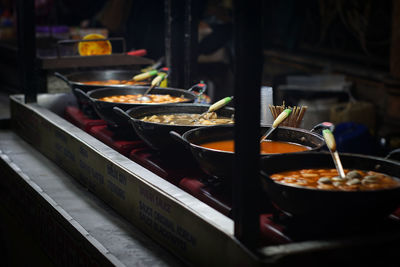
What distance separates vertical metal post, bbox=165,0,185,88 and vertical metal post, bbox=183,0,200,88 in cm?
3

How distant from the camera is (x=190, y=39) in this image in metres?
3.66

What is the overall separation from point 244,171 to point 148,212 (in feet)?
2.40

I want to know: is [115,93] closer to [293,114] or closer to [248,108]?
[293,114]

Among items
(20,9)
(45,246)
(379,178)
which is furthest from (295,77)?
(379,178)

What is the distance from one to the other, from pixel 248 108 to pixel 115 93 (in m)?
1.84

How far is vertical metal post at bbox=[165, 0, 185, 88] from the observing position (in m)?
3.51

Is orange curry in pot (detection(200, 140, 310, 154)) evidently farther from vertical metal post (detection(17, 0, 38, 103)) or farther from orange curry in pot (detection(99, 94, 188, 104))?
vertical metal post (detection(17, 0, 38, 103))

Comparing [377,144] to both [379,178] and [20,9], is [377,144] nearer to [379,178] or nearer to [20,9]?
[20,9]

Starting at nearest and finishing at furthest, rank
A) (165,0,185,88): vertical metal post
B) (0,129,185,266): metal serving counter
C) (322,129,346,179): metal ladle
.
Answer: (322,129,346,179): metal ladle < (0,129,185,266): metal serving counter < (165,0,185,88): vertical metal post

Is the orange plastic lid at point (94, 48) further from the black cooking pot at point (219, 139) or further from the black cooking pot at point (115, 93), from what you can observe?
the black cooking pot at point (219, 139)

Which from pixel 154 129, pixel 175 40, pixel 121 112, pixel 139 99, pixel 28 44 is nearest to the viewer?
pixel 154 129

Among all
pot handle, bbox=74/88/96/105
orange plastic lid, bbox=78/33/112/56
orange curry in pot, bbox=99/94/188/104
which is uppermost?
orange plastic lid, bbox=78/33/112/56

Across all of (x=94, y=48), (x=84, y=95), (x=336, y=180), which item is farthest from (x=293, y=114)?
(x=94, y=48)

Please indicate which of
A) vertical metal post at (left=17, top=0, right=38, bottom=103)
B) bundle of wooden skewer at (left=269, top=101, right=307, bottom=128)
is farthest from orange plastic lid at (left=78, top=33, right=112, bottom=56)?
bundle of wooden skewer at (left=269, top=101, right=307, bottom=128)
